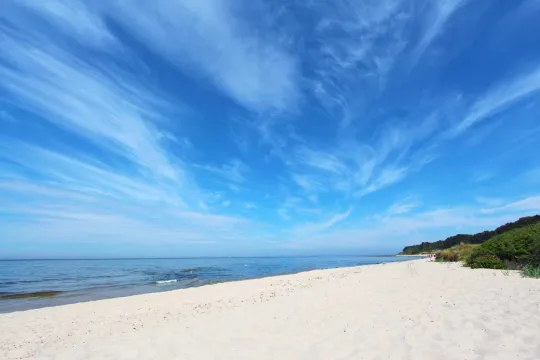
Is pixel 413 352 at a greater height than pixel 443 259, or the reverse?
pixel 443 259

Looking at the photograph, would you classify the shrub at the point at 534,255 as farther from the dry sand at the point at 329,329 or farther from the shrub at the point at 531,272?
the dry sand at the point at 329,329

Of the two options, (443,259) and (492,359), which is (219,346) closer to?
(492,359)

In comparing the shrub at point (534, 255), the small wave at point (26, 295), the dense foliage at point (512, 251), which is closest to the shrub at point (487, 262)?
the dense foliage at point (512, 251)

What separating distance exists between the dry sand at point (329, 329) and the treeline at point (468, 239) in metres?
18.9

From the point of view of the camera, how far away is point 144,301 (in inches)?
564

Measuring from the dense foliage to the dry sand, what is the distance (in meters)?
4.70

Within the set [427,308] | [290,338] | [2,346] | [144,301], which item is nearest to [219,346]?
[290,338]

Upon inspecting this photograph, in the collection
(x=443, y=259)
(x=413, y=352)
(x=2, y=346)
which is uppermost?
(x=443, y=259)

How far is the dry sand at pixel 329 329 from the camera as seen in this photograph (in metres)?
5.30

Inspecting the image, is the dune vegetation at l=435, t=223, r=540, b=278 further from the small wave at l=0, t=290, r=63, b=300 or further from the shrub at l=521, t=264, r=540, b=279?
the small wave at l=0, t=290, r=63, b=300

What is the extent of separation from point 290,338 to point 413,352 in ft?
7.69

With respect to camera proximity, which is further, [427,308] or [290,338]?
[427,308]

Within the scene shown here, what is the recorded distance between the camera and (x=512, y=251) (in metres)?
15.5

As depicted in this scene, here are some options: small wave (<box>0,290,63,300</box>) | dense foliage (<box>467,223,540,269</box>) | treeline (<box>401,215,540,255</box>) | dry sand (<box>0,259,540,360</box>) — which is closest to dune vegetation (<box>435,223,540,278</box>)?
dense foliage (<box>467,223,540,269</box>)
